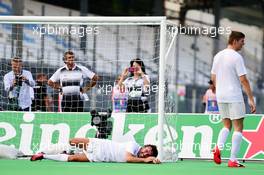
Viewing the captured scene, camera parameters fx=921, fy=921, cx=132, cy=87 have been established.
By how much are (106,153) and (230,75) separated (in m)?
2.30

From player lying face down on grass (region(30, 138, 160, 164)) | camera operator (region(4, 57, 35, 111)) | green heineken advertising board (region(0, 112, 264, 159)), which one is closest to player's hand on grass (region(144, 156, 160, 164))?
player lying face down on grass (region(30, 138, 160, 164))

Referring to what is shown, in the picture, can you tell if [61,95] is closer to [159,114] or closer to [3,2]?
[159,114]

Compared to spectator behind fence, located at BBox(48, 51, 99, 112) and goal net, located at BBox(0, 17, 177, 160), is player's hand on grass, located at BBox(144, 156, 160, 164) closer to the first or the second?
goal net, located at BBox(0, 17, 177, 160)

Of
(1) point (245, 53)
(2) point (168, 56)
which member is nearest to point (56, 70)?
(2) point (168, 56)

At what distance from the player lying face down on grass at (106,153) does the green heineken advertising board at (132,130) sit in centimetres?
152

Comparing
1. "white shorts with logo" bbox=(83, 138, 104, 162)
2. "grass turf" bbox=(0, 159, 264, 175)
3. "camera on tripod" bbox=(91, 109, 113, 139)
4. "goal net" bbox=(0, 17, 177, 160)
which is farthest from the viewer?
"camera on tripod" bbox=(91, 109, 113, 139)

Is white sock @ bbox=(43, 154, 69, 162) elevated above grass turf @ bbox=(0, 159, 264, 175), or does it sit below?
above

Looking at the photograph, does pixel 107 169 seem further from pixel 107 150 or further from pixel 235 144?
pixel 235 144

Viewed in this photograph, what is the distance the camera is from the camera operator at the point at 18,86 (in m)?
16.4

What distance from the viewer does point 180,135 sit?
16.3m

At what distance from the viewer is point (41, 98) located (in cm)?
1688

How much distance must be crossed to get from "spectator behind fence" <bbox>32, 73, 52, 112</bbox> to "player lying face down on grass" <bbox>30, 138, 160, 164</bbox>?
234cm

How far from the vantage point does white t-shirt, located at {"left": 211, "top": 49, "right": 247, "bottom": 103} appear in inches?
525

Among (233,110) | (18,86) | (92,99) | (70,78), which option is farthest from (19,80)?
(233,110)
